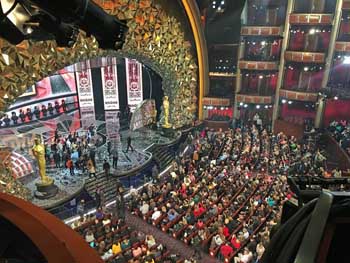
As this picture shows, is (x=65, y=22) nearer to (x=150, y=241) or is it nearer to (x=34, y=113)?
(x=150, y=241)

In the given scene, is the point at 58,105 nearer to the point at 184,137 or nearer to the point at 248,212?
the point at 184,137

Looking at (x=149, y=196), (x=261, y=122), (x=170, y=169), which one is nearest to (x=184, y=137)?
(x=170, y=169)

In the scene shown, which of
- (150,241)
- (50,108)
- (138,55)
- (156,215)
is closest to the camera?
(150,241)

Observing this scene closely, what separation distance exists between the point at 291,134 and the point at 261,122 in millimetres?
2445

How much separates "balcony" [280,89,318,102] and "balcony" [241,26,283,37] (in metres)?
4.11

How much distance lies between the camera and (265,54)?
24859 millimetres

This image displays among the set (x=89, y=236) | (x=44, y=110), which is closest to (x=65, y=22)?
(x=89, y=236)

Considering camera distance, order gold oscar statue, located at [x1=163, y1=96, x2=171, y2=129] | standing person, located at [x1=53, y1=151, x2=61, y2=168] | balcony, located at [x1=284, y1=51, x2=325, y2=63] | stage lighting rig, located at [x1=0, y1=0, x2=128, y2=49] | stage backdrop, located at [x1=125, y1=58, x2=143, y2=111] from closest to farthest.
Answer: stage lighting rig, located at [x1=0, y1=0, x2=128, y2=49] < standing person, located at [x1=53, y1=151, x2=61, y2=168] < gold oscar statue, located at [x1=163, y1=96, x2=171, y2=129] < balcony, located at [x1=284, y1=51, x2=325, y2=63] < stage backdrop, located at [x1=125, y1=58, x2=143, y2=111]

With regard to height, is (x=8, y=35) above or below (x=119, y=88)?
above

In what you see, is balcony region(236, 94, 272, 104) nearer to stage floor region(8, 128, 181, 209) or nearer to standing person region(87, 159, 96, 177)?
stage floor region(8, 128, 181, 209)

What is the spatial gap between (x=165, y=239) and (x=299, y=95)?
1541 centimetres

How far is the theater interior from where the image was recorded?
2.07m

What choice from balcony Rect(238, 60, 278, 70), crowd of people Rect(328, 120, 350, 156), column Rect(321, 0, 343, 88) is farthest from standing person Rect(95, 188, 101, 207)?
column Rect(321, 0, 343, 88)

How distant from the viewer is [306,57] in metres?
21.8
